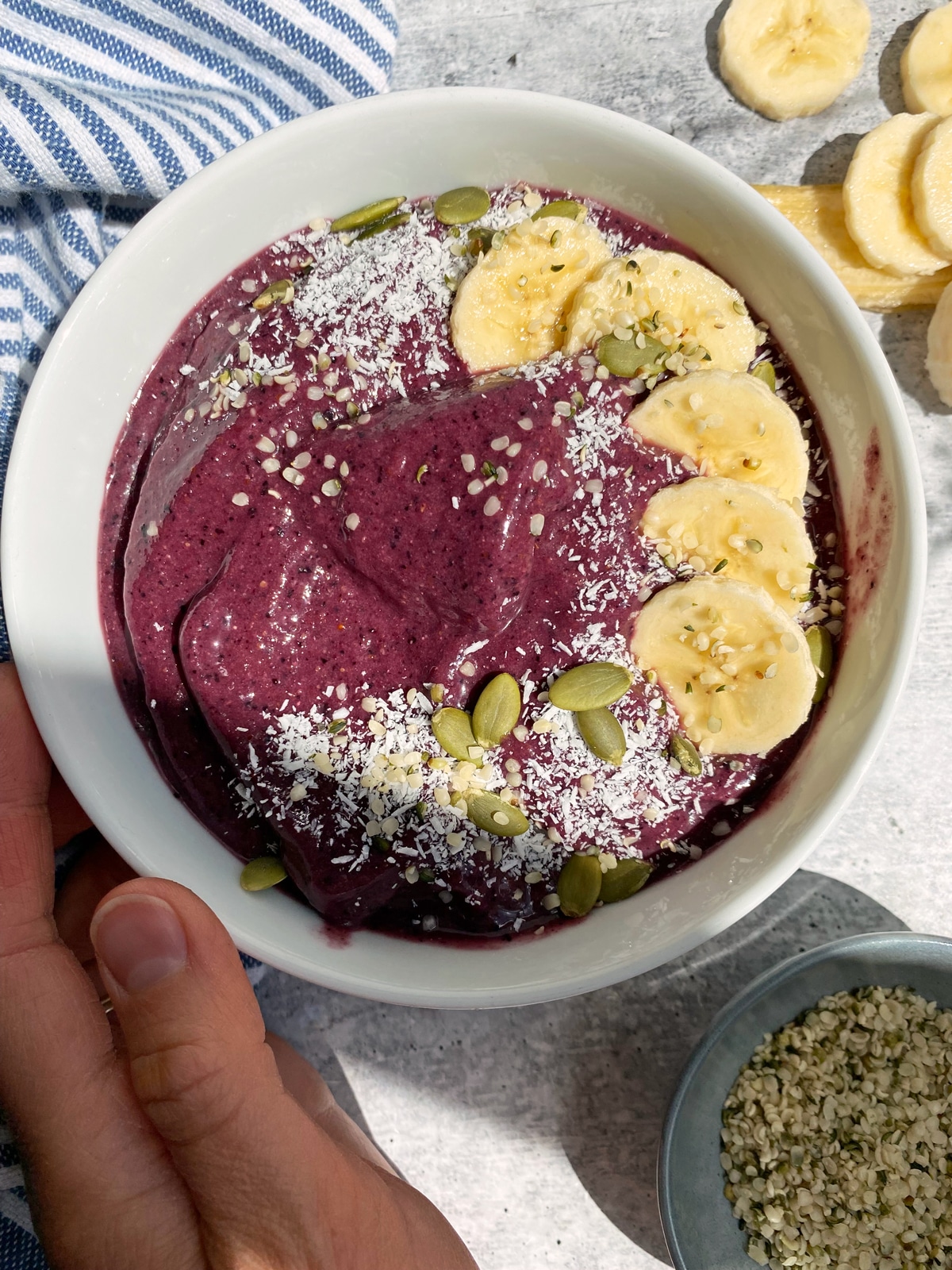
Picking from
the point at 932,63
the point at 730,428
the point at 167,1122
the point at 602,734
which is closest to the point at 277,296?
the point at 730,428

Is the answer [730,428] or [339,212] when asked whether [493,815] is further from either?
[339,212]

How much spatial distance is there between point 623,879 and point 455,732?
0.48 meters

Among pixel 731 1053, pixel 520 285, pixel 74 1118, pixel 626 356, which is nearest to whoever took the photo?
pixel 74 1118

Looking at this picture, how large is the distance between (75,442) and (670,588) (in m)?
1.27

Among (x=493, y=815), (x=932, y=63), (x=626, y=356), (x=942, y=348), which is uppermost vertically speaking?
(x=932, y=63)

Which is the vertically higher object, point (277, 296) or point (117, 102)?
point (117, 102)

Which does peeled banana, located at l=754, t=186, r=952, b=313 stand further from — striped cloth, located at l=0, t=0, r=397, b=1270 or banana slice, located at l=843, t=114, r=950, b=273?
striped cloth, located at l=0, t=0, r=397, b=1270

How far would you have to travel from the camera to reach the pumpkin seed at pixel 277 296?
2068 millimetres

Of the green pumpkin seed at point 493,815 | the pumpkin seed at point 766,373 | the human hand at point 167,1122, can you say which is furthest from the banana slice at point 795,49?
the human hand at point 167,1122

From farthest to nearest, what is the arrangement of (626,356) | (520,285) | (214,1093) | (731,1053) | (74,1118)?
(731,1053)
(520,285)
(626,356)
(74,1118)
(214,1093)

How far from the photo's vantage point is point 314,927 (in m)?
2.09

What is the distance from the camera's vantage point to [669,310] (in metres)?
2.00

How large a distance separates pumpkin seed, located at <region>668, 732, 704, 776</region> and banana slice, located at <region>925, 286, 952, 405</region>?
3.79 ft

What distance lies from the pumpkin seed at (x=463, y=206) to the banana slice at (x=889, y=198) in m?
0.95
